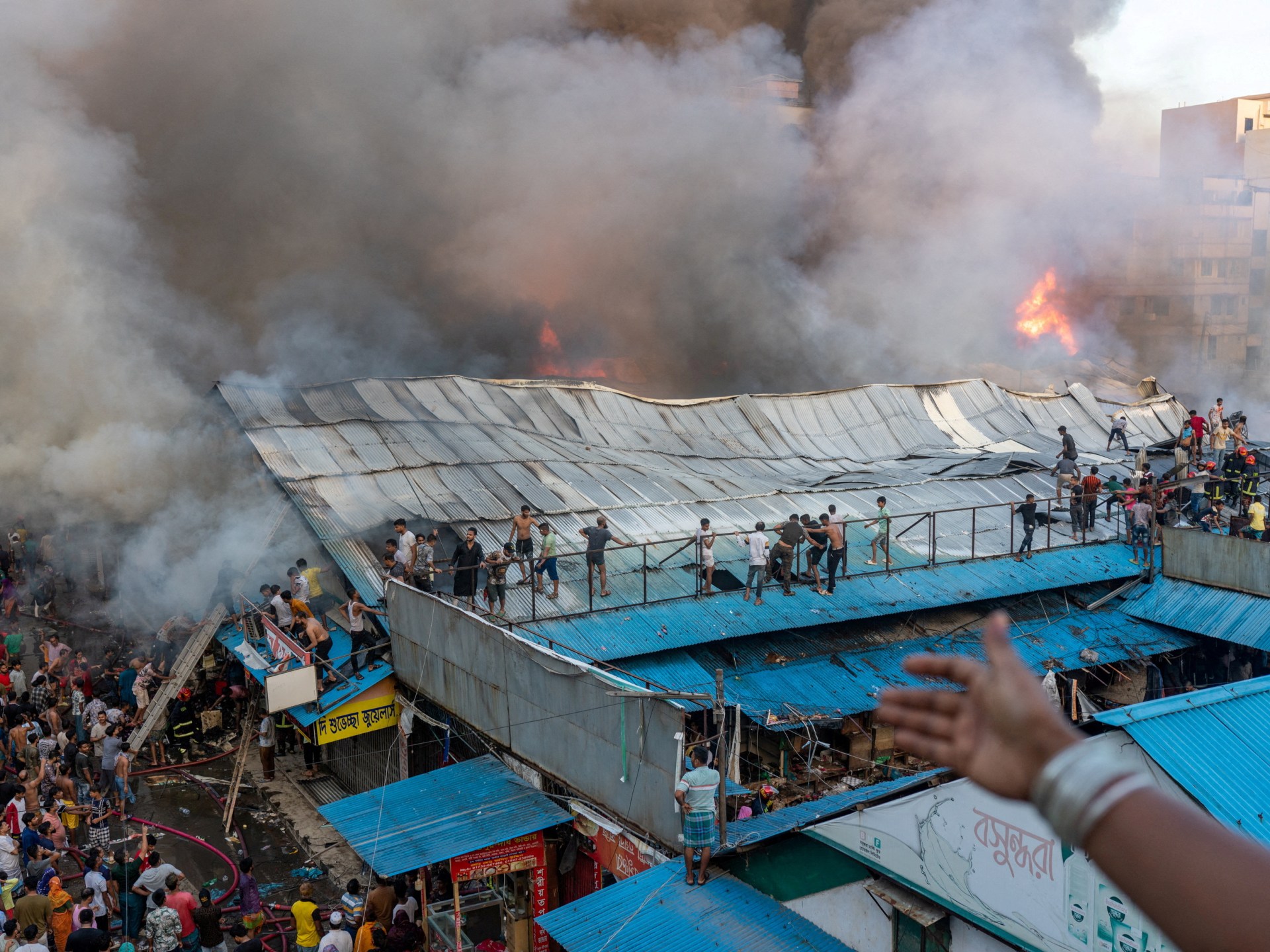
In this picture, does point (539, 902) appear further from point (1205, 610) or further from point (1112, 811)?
point (1205, 610)

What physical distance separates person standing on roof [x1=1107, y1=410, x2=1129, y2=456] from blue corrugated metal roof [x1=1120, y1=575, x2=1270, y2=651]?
27.3 feet

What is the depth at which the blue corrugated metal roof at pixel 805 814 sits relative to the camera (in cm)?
759

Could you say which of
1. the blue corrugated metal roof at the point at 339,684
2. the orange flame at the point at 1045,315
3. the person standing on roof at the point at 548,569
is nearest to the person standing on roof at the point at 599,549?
the person standing on roof at the point at 548,569

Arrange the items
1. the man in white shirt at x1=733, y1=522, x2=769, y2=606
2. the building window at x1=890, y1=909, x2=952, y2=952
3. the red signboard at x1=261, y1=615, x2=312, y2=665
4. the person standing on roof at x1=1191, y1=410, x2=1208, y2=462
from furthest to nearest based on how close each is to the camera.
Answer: the person standing on roof at x1=1191, y1=410, x2=1208, y2=462
the man in white shirt at x1=733, y1=522, x2=769, y2=606
the red signboard at x1=261, y1=615, x2=312, y2=665
the building window at x1=890, y1=909, x2=952, y2=952

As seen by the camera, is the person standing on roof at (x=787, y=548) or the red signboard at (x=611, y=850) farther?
the person standing on roof at (x=787, y=548)

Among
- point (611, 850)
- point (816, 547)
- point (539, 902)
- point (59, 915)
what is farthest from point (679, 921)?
point (816, 547)

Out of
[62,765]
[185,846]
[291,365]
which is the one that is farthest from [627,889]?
[291,365]

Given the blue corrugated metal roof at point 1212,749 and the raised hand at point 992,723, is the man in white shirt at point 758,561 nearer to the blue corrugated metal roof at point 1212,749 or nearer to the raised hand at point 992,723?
the blue corrugated metal roof at point 1212,749

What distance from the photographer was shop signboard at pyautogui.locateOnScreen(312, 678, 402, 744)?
42.8 ft

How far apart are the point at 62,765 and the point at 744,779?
8128 millimetres

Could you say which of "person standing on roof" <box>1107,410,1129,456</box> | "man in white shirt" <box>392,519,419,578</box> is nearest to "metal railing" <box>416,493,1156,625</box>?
"man in white shirt" <box>392,519,419,578</box>

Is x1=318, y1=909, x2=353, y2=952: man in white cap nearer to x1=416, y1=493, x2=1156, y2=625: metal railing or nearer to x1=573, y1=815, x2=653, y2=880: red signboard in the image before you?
x1=573, y1=815, x2=653, y2=880: red signboard

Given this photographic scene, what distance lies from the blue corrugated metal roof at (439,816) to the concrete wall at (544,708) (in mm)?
387

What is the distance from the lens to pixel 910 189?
39.4 meters
